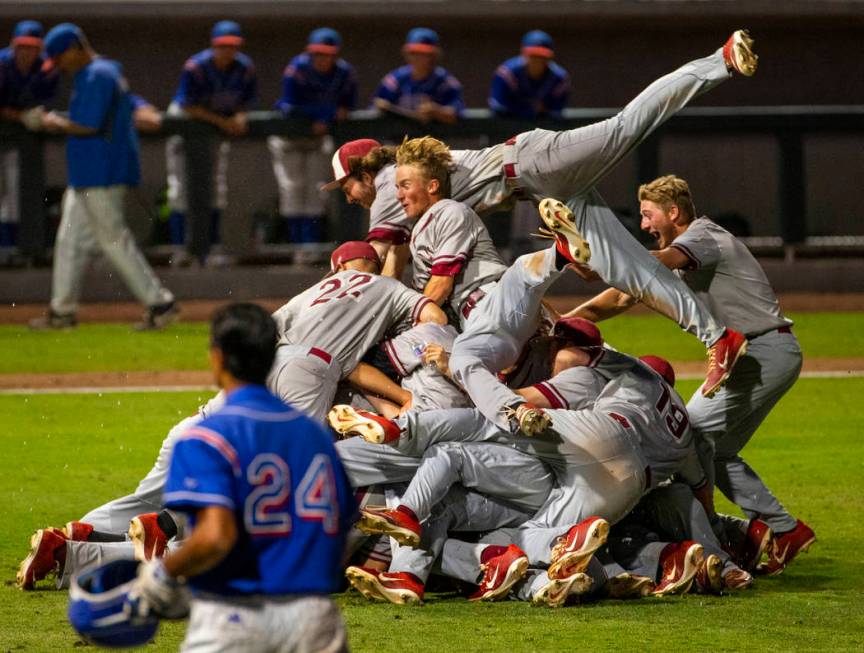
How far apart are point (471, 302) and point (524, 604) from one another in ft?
5.21

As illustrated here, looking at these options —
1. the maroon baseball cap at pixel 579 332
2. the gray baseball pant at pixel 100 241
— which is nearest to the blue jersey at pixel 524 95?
the gray baseball pant at pixel 100 241

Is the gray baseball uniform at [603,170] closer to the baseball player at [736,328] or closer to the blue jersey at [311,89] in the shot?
the baseball player at [736,328]

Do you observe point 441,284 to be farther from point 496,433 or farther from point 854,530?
point 854,530

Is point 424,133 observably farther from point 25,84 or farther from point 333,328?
point 333,328

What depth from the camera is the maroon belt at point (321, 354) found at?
6.62 m

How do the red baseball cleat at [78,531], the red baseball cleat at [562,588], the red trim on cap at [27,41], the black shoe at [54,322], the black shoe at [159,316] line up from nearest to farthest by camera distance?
the red baseball cleat at [562,588], the red baseball cleat at [78,531], the black shoe at [159,316], the black shoe at [54,322], the red trim on cap at [27,41]

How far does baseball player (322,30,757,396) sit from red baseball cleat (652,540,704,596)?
0.97 meters

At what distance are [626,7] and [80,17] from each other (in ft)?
21.3

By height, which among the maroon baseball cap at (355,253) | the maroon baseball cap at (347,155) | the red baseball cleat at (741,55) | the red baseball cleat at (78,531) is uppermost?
the red baseball cleat at (741,55)

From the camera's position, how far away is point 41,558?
6.05 metres

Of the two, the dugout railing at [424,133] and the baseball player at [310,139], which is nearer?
the dugout railing at [424,133]

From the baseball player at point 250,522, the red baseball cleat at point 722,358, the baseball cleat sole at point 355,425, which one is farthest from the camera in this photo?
the red baseball cleat at point 722,358

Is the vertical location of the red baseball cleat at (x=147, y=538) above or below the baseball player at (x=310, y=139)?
below

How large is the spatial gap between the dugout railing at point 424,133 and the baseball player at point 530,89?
0.17 meters
